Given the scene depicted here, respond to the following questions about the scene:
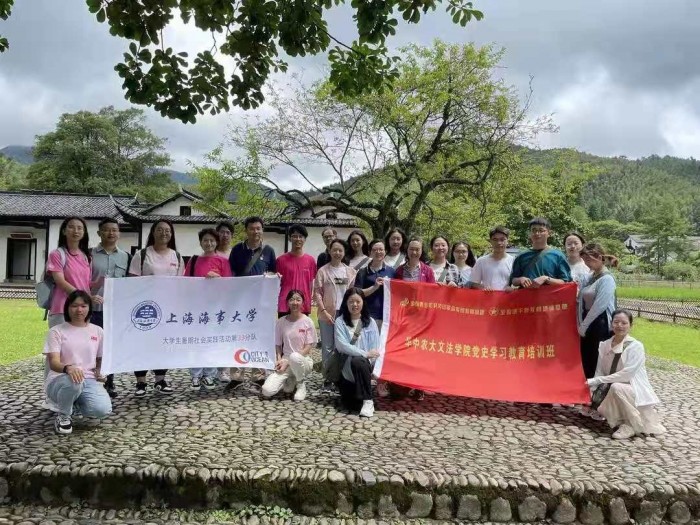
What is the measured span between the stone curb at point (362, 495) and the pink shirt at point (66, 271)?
1.76m

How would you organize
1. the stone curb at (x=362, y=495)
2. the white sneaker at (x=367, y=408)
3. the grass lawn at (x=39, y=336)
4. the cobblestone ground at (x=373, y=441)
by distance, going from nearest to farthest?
the stone curb at (x=362, y=495) < the cobblestone ground at (x=373, y=441) < the white sneaker at (x=367, y=408) < the grass lawn at (x=39, y=336)

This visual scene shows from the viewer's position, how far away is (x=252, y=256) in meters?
6.11

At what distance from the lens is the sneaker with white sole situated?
4.59 meters

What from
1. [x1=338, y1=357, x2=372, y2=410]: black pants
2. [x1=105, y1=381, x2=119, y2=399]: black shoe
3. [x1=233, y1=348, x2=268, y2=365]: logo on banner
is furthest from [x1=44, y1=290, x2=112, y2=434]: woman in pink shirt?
[x1=338, y1=357, x2=372, y2=410]: black pants

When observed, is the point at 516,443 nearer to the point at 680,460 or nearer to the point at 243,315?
the point at 680,460

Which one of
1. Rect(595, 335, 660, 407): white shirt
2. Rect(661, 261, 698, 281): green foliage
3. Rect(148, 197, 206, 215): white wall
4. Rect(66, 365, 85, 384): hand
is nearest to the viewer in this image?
Rect(66, 365, 85, 384): hand

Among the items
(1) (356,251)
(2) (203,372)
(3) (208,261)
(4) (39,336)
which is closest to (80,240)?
(3) (208,261)

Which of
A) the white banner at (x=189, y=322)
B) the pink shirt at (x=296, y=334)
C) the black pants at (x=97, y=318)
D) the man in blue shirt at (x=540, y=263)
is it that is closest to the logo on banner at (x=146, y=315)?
the white banner at (x=189, y=322)

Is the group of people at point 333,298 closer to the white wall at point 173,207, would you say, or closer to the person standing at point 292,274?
the person standing at point 292,274

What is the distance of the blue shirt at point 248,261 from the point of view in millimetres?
6113

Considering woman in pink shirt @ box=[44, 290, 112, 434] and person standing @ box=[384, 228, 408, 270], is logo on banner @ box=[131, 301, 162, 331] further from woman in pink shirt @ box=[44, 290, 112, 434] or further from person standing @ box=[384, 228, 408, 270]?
person standing @ box=[384, 228, 408, 270]

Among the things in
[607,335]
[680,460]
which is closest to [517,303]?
[607,335]

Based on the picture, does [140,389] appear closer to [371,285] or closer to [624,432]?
[371,285]

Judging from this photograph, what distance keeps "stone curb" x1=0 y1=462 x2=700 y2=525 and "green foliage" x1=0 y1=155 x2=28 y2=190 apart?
46857 mm
